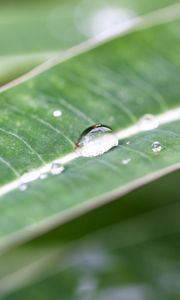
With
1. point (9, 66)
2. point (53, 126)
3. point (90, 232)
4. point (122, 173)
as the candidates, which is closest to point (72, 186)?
point (122, 173)

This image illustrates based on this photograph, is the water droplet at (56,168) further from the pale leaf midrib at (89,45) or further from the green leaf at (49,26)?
the green leaf at (49,26)

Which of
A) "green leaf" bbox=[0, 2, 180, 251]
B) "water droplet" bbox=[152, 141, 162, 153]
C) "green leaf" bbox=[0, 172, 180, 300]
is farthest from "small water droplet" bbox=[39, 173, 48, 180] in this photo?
"green leaf" bbox=[0, 172, 180, 300]

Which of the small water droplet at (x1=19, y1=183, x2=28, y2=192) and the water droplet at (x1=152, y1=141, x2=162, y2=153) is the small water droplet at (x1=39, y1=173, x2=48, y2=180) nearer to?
the small water droplet at (x1=19, y1=183, x2=28, y2=192)

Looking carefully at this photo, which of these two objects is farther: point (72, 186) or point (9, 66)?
point (9, 66)

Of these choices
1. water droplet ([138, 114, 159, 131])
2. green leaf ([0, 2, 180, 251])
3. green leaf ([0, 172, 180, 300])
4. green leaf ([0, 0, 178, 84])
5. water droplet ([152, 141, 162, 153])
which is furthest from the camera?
green leaf ([0, 0, 178, 84])

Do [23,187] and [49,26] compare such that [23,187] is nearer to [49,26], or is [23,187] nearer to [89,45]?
[89,45]

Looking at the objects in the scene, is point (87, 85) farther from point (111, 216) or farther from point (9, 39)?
point (9, 39)
